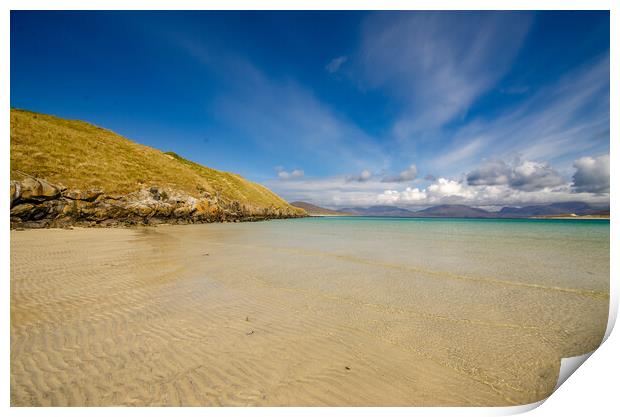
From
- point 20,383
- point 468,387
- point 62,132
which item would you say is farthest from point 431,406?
point 62,132

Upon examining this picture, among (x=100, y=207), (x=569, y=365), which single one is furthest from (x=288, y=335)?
(x=100, y=207)

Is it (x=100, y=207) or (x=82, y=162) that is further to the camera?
(x=82, y=162)

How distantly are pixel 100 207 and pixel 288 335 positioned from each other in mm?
33232

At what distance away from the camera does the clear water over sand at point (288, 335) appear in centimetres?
281

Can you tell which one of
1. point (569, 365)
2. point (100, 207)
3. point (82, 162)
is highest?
point (82, 162)

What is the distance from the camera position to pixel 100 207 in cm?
2720

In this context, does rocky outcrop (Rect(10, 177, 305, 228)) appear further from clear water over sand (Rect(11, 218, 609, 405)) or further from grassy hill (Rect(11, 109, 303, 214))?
clear water over sand (Rect(11, 218, 609, 405))

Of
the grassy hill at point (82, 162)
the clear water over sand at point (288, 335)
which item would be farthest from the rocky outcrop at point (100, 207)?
the clear water over sand at point (288, 335)

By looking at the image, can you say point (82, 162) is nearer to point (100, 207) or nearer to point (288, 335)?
point (100, 207)

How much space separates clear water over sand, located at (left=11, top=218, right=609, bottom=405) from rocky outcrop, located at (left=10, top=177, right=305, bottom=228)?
19.2 meters

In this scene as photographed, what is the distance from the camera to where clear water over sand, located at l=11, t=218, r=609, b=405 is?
9.23ft

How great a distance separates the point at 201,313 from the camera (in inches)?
191

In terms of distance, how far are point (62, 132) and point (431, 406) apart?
53.6 metres

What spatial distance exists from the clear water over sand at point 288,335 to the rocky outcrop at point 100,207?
19.2m
